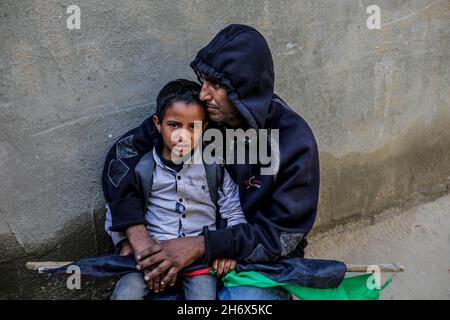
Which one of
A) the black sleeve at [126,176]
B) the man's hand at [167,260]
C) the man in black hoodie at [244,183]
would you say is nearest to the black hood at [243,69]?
the man in black hoodie at [244,183]

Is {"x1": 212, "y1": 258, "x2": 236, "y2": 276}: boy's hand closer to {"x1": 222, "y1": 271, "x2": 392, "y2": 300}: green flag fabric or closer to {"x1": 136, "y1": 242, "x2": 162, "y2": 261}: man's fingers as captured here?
{"x1": 222, "y1": 271, "x2": 392, "y2": 300}: green flag fabric

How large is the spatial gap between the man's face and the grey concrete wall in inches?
20.5

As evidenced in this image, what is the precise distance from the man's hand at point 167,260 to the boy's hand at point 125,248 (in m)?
0.14

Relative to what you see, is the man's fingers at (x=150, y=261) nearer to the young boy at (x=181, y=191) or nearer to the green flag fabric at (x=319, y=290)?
the young boy at (x=181, y=191)

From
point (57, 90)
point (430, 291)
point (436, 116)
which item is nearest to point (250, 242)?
point (57, 90)

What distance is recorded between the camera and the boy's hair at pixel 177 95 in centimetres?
274

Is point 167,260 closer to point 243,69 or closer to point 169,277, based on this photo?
point 169,277

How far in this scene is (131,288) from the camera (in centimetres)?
267

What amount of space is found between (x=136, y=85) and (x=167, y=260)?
0.95 metres

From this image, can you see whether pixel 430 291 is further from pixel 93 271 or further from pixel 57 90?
pixel 57 90

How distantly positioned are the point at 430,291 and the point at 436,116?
4.22 feet

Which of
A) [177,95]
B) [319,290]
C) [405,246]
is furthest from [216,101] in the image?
[405,246]

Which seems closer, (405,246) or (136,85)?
(136,85)

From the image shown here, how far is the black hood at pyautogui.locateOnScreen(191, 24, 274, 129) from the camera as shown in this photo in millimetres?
2656
